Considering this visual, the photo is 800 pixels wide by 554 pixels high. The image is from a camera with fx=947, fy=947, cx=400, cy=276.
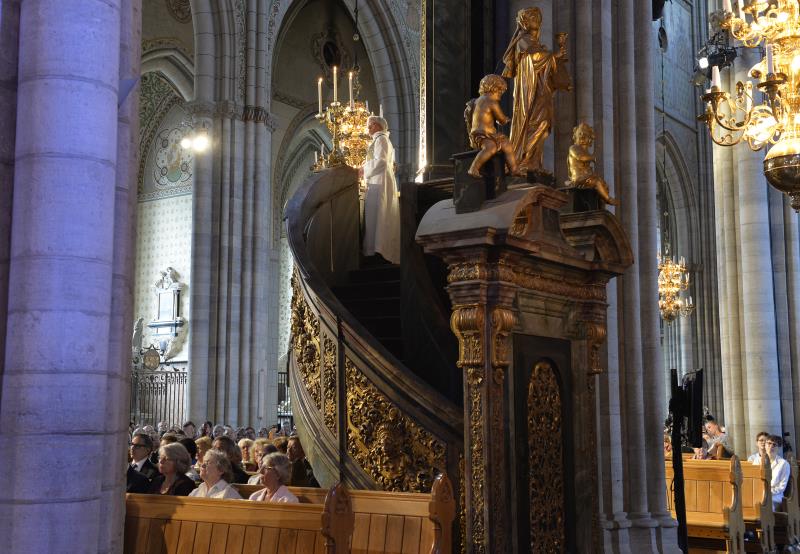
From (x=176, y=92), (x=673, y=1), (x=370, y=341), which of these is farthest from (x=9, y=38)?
(x=673, y=1)

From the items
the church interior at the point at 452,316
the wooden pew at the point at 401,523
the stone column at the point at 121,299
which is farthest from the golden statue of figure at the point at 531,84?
the stone column at the point at 121,299

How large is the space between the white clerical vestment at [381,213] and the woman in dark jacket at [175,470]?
297 cm

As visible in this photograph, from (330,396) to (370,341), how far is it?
0.57 m

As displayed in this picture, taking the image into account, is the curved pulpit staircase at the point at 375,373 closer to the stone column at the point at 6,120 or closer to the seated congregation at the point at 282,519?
the seated congregation at the point at 282,519

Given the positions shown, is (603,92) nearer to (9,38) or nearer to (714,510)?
(714,510)

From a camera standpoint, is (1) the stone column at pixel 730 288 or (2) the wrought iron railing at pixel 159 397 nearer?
(1) the stone column at pixel 730 288

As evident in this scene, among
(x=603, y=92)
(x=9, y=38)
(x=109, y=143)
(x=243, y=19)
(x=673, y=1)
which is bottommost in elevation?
(x=109, y=143)

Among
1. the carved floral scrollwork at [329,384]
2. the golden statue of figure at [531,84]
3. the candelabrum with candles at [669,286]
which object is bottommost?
the carved floral scrollwork at [329,384]

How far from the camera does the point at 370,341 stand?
6270 millimetres

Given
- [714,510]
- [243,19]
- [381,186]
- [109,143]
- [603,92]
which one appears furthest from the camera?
[243,19]

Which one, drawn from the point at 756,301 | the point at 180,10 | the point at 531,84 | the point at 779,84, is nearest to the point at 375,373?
the point at 531,84

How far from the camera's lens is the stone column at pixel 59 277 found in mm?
3082

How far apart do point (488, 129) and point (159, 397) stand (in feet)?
54.5

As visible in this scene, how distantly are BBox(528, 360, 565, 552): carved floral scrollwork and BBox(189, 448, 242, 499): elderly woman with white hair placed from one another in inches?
71.8
